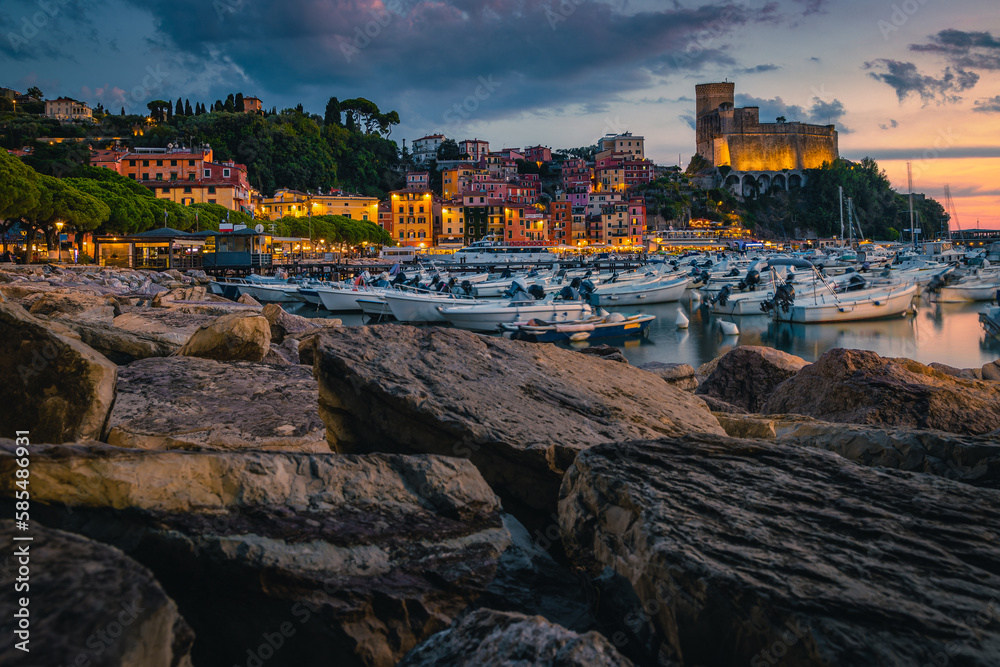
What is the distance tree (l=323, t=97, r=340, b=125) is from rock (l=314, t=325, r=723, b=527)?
4843 inches

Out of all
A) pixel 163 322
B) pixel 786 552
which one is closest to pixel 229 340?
pixel 163 322

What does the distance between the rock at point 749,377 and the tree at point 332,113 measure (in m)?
120

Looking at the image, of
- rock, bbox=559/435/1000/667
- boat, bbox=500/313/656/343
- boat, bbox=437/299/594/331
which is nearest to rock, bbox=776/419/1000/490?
rock, bbox=559/435/1000/667

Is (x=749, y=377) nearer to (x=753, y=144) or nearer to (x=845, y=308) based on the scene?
(x=845, y=308)

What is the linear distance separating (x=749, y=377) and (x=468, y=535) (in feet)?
22.1

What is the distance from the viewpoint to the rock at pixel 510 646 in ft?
5.95

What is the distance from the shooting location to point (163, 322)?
8055mm

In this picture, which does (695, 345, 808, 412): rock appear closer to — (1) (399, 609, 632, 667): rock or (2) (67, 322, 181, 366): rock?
(2) (67, 322, 181, 366): rock

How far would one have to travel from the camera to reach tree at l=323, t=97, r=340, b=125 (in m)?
120

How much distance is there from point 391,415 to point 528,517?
0.86m

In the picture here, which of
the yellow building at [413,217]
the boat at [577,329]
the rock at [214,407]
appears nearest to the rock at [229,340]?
the rock at [214,407]

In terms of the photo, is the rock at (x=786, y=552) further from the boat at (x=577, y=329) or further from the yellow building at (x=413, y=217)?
the yellow building at (x=413, y=217)

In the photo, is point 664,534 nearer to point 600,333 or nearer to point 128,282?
point 600,333

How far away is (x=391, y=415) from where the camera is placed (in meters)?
3.55
